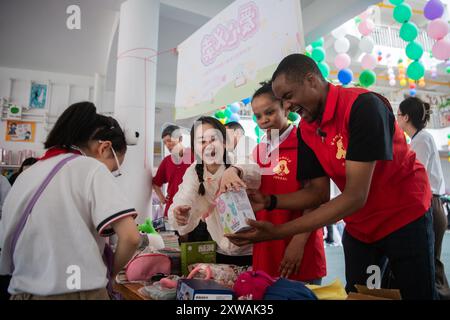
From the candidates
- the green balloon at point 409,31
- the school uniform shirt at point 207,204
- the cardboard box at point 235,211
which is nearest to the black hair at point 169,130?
the school uniform shirt at point 207,204

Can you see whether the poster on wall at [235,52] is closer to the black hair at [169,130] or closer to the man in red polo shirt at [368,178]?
the man in red polo shirt at [368,178]

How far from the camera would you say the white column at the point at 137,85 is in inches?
96.0

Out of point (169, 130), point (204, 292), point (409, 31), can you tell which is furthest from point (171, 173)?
point (409, 31)

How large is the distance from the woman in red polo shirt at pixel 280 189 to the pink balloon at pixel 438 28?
9.60 ft

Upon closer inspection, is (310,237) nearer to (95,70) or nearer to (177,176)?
(177,176)

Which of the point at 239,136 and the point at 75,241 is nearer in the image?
the point at 75,241

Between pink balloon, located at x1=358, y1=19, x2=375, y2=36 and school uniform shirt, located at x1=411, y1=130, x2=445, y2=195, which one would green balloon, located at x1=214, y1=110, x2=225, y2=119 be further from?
school uniform shirt, located at x1=411, y1=130, x2=445, y2=195

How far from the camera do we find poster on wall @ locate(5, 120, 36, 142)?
16.1 ft

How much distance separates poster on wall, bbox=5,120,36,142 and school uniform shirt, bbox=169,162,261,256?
15.1 feet

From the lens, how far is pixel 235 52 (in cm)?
176

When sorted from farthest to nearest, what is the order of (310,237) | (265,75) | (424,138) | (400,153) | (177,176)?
(177,176) → (424,138) → (265,75) → (310,237) → (400,153)

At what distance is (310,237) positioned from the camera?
1.30 meters
